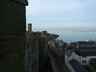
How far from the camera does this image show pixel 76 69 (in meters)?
20.1

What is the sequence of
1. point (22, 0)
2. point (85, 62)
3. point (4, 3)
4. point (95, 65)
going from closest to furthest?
point (4, 3) < point (22, 0) < point (95, 65) < point (85, 62)

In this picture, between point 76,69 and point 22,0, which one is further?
point 76,69

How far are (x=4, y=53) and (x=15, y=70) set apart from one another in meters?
0.23

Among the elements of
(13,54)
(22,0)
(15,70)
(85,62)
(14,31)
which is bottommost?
(85,62)

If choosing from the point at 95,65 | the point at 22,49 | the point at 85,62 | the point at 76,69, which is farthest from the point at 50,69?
the point at 22,49

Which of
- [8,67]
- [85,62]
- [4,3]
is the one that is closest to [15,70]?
[8,67]

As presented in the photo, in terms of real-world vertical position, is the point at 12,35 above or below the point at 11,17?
below

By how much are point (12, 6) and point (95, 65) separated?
23820 mm

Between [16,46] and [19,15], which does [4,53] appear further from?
[19,15]

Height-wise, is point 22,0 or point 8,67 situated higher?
point 22,0

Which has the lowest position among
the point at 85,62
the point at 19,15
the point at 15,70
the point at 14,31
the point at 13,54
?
the point at 85,62

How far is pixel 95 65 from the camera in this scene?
75.9 feet

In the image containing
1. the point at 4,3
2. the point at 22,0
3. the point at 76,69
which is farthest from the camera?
the point at 76,69

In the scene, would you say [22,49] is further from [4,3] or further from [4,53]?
[4,3]
